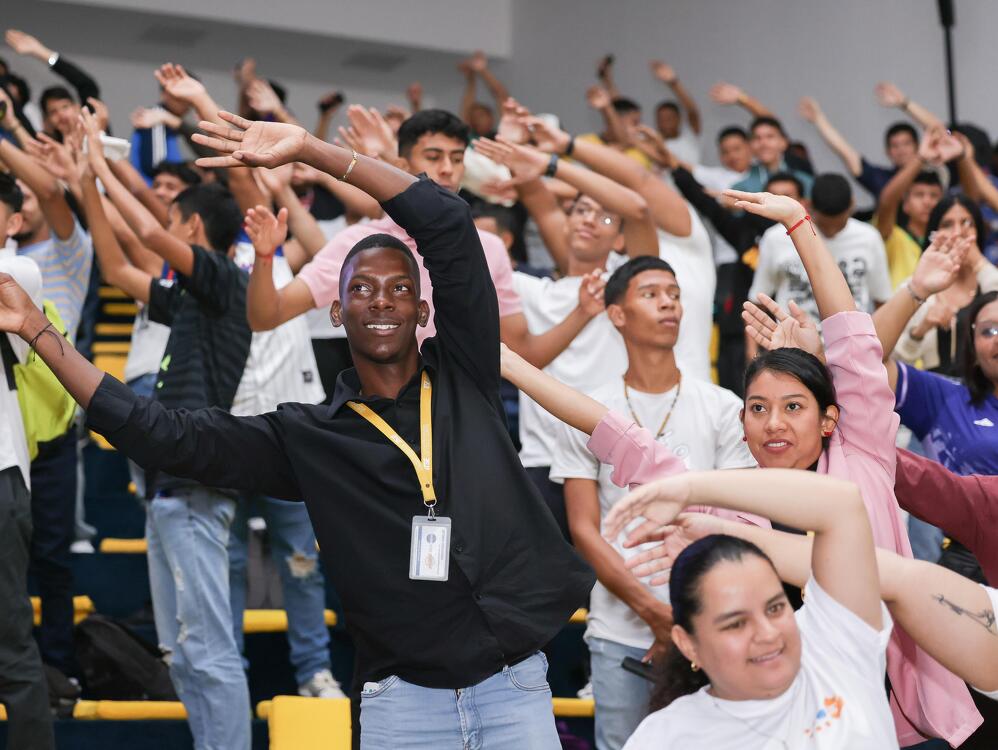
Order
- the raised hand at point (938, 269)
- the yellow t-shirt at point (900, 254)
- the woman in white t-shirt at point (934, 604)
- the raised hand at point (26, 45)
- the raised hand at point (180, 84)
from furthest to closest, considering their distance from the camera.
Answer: the yellow t-shirt at point (900, 254)
the raised hand at point (26, 45)
the raised hand at point (180, 84)
the raised hand at point (938, 269)
the woman in white t-shirt at point (934, 604)

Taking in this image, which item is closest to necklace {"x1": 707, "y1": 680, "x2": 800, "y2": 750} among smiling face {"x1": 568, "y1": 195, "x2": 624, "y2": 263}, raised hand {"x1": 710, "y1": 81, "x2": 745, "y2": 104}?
smiling face {"x1": 568, "y1": 195, "x2": 624, "y2": 263}

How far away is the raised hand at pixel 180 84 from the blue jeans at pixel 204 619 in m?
1.28

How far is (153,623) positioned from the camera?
14.3 ft

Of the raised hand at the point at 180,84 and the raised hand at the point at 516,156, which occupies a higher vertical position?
the raised hand at the point at 180,84

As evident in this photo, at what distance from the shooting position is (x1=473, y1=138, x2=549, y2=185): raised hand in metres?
3.95

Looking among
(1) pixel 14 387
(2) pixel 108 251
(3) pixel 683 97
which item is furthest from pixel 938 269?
(3) pixel 683 97

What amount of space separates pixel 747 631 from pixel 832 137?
20.9 ft

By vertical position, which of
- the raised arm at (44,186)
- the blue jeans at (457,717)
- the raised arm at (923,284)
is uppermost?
the raised arm at (44,186)

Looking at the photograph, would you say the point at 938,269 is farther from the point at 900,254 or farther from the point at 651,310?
the point at 900,254

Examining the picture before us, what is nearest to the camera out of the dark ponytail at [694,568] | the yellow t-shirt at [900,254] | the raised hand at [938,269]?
the dark ponytail at [694,568]

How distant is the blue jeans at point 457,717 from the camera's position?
7.40 feet

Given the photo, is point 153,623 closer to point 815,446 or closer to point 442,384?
point 442,384

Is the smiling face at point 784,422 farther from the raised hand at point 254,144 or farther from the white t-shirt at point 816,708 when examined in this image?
the raised hand at point 254,144

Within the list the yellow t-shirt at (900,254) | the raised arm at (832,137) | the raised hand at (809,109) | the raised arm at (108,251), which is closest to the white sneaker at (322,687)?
the raised arm at (108,251)
